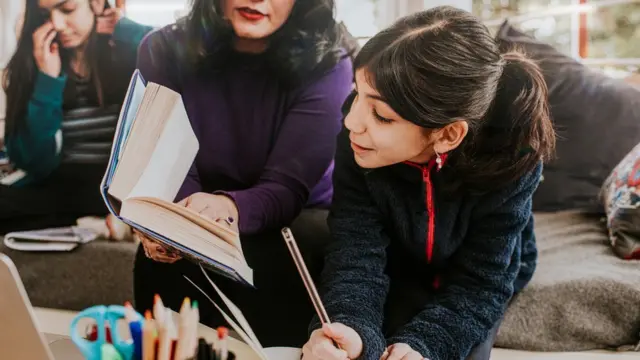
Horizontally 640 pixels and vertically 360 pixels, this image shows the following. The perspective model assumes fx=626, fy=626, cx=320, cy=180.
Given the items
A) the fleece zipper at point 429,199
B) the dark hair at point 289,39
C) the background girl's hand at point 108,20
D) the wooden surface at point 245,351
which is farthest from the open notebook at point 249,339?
the background girl's hand at point 108,20

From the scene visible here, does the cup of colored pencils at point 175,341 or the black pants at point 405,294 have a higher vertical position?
the cup of colored pencils at point 175,341

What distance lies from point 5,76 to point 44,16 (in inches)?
5.2

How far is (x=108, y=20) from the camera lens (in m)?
1.09

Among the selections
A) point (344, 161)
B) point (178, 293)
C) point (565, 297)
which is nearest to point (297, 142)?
point (344, 161)

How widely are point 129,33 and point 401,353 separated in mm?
706

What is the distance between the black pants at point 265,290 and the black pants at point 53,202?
20 centimetres

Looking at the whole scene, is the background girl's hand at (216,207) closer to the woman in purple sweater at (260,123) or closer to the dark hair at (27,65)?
the woman in purple sweater at (260,123)

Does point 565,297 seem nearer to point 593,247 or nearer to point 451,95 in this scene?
point 593,247

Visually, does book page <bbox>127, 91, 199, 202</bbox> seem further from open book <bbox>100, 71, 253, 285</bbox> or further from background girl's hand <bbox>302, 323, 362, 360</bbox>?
background girl's hand <bbox>302, 323, 362, 360</bbox>

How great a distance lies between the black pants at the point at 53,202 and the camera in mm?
1144

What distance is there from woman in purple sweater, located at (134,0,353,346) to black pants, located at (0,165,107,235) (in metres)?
0.19

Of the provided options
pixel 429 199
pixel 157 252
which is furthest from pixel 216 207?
pixel 429 199

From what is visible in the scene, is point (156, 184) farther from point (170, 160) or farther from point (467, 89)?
point (467, 89)

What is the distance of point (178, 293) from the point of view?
1041 mm
